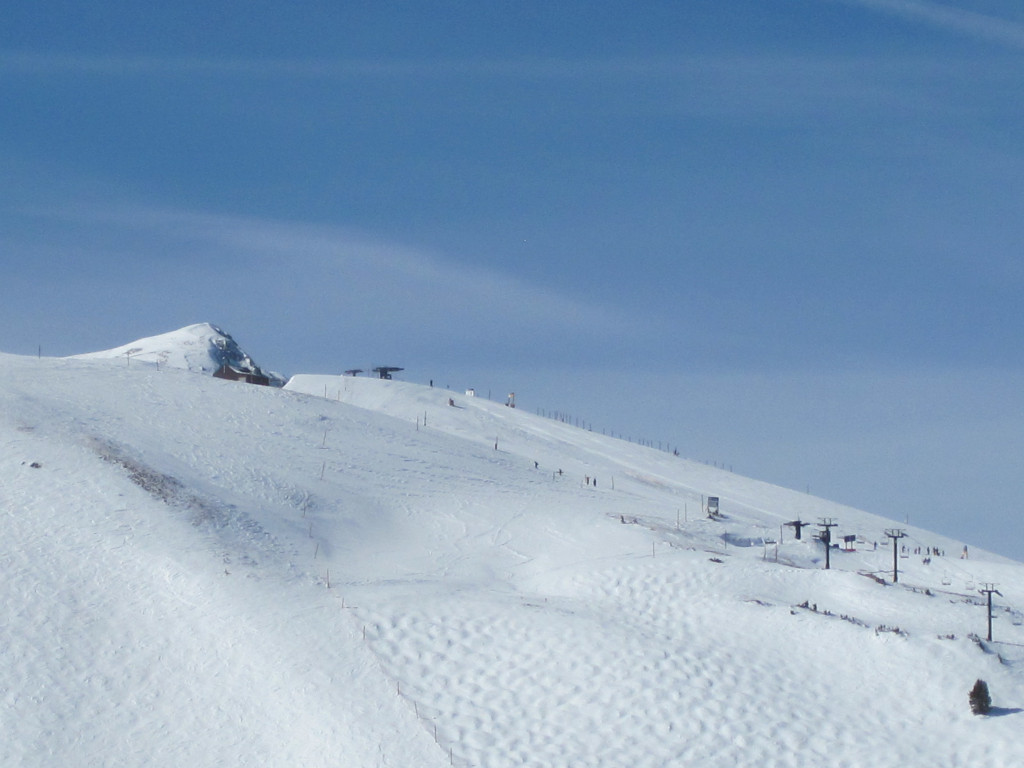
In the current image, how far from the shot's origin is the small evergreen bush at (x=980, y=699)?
73.6 ft

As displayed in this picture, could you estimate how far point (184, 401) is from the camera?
4759cm

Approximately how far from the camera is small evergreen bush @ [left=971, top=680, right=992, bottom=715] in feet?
73.6

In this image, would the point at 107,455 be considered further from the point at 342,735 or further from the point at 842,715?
the point at 842,715

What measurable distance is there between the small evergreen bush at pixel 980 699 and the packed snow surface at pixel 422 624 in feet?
1.18

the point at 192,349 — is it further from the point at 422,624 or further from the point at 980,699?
the point at 980,699

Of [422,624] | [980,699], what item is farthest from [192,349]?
[980,699]

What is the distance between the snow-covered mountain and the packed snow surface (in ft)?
361

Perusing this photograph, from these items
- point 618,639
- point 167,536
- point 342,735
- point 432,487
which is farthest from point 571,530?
point 342,735

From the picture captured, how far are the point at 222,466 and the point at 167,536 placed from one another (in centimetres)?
889

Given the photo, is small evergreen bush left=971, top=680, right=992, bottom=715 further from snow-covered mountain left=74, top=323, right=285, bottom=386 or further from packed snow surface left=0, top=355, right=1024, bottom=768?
snow-covered mountain left=74, top=323, right=285, bottom=386

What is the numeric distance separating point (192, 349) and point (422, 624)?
463 ft

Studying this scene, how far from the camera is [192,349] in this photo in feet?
518

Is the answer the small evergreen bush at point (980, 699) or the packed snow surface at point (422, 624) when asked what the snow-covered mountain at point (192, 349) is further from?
the small evergreen bush at point (980, 699)

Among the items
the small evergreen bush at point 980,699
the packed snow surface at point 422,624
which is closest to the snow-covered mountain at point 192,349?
the packed snow surface at point 422,624
